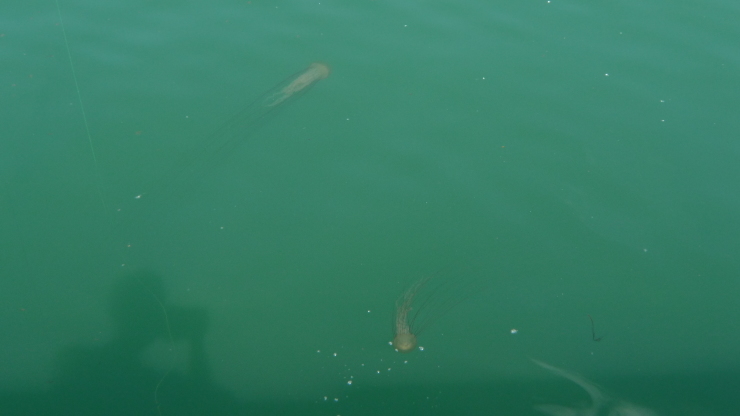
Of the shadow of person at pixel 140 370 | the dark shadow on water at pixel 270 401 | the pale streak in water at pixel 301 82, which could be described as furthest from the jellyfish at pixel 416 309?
the pale streak in water at pixel 301 82

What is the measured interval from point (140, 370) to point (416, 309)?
3.70 feet

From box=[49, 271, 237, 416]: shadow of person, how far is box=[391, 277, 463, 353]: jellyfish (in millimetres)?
707

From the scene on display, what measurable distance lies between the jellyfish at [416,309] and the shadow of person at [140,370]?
0.71m

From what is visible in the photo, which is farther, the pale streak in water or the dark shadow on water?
the pale streak in water

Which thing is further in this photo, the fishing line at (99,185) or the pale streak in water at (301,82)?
the pale streak in water at (301,82)

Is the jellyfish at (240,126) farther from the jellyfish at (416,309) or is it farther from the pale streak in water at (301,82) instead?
the jellyfish at (416,309)

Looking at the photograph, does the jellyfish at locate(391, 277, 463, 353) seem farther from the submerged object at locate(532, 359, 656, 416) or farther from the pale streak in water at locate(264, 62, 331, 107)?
the pale streak in water at locate(264, 62, 331, 107)

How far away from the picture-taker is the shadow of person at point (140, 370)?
6.52ft

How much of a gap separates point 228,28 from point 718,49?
2.75 meters

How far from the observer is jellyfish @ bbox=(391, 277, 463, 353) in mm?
2104

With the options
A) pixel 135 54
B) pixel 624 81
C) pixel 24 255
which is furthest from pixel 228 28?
pixel 624 81

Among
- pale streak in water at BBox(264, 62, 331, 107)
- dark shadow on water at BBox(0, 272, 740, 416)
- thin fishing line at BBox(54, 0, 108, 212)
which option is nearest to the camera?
dark shadow on water at BBox(0, 272, 740, 416)

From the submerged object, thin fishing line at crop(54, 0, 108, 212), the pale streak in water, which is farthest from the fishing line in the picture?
the submerged object

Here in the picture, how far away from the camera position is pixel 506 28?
298cm
